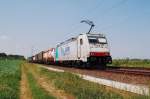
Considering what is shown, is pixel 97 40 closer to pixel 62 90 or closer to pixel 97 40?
pixel 97 40

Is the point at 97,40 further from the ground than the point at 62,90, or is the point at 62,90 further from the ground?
the point at 97,40

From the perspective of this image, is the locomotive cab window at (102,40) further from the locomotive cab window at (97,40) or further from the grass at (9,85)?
the grass at (9,85)

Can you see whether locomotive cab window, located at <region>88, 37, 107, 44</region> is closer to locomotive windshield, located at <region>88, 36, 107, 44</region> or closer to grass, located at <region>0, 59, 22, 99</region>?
locomotive windshield, located at <region>88, 36, 107, 44</region>

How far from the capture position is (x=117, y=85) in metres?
14.6

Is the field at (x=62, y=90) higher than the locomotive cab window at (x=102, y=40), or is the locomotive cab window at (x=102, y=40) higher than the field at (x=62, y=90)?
the locomotive cab window at (x=102, y=40)

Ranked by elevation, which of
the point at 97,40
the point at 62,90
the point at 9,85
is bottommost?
the point at 62,90

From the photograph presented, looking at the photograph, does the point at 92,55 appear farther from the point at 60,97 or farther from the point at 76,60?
the point at 60,97

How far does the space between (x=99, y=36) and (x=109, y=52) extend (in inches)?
77.5

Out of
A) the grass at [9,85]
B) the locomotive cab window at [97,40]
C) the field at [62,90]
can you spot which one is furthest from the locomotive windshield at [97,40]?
the field at [62,90]

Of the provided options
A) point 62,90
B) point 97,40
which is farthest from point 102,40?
point 62,90

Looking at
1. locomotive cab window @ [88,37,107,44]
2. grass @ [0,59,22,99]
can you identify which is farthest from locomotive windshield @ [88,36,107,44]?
grass @ [0,59,22,99]

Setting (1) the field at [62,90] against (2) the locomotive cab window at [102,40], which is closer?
(1) the field at [62,90]

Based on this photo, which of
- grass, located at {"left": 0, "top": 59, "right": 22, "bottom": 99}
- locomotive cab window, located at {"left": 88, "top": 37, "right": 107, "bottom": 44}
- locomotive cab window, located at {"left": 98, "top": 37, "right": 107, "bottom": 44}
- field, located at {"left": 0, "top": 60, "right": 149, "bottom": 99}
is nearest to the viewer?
field, located at {"left": 0, "top": 60, "right": 149, "bottom": 99}

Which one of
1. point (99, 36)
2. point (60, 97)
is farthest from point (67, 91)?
point (99, 36)
